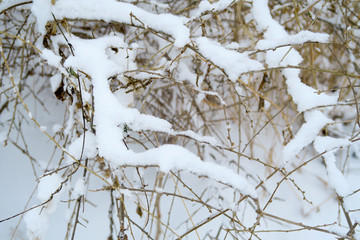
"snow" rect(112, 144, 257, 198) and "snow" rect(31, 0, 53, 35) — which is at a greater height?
"snow" rect(31, 0, 53, 35)

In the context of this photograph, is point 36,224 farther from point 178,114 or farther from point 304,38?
point 304,38

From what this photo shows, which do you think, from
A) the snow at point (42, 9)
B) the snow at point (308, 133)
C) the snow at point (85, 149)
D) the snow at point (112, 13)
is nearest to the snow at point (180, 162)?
the snow at point (85, 149)

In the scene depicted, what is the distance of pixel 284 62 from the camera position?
3.38ft

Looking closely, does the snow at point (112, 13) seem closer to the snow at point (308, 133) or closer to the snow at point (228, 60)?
the snow at point (228, 60)

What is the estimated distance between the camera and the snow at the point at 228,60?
0.91m

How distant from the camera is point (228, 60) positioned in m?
0.91

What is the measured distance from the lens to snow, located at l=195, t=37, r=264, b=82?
908 mm

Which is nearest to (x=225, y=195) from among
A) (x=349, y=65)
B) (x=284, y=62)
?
(x=284, y=62)

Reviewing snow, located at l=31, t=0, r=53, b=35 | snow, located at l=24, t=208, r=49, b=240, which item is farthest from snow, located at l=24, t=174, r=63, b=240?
snow, located at l=31, t=0, r=53, b=35

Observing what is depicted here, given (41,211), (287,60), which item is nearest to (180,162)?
(41,211)

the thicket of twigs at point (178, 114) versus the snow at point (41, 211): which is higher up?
the thicket of twigs at point (178, 114)

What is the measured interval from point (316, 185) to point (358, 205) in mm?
338

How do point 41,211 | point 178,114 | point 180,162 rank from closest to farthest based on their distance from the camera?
point 180,162
point 41,211
point 178,114

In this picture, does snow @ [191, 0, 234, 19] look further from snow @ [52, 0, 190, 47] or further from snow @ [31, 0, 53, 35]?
snow @ [31, 0, 53, 35]
